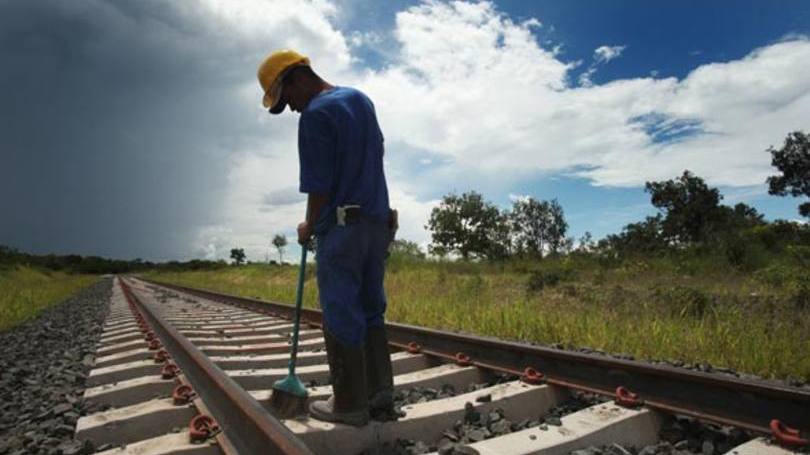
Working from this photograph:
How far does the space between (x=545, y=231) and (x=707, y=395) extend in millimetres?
Answer: 89726

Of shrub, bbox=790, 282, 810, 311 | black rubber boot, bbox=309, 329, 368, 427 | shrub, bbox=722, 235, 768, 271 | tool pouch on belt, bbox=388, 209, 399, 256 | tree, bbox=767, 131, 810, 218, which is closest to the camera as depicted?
black rubber boot, bbox=309, 329, 368, 427

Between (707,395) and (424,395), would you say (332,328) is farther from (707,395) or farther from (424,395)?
(707,395)

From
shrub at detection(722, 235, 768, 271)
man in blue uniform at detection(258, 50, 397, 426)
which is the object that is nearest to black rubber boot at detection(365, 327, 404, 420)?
man in blue uniform at detection(258, 50, 397, 426)

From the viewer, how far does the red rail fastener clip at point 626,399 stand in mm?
2697

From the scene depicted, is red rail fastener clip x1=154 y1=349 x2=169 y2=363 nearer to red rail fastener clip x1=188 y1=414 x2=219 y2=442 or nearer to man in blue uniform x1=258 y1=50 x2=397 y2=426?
red rail fastener clip x1=188 y1=414 x2=219 y2=442

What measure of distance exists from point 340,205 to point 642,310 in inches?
223

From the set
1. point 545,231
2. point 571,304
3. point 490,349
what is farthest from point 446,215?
point 490,349

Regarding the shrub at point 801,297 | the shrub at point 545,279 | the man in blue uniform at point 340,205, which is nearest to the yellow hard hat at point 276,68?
the man in blue uniform at point 340,205

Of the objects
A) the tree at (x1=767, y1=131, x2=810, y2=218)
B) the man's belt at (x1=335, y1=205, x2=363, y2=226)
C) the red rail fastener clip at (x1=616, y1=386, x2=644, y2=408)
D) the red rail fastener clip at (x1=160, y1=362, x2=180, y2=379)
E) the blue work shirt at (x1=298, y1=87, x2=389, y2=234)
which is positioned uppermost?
the tree at (x1=767, y1=131, x2=810, y2=218)

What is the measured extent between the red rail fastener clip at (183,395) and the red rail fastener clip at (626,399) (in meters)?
2.21

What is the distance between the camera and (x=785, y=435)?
2.15 metres

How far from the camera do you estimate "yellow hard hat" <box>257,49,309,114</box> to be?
108 inches

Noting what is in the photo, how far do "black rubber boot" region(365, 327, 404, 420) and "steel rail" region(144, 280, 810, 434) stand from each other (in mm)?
902

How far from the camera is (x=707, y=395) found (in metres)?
2.58
